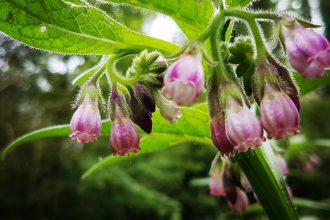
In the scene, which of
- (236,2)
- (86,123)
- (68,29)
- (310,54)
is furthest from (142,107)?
(310,54)

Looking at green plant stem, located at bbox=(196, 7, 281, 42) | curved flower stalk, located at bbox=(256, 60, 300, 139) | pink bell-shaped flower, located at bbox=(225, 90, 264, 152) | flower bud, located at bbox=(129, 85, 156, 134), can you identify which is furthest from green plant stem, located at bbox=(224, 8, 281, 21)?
flower bud, located at bbox=(129, 85, 156, 134)

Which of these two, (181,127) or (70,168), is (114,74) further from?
(70,168)

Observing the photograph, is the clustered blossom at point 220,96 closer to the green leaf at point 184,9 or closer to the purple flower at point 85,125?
the purple flower at point 85,125

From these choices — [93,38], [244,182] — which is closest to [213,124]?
[93,38]

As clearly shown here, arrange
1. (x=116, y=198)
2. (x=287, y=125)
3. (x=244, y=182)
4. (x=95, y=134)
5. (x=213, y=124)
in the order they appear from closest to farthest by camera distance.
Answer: (x=287, y=125) < (x=213, y=124) < (x=95, y=134) < (x=244, y=182) < (x=116, y=198)

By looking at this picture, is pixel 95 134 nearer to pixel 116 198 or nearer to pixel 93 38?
pixel 93 38

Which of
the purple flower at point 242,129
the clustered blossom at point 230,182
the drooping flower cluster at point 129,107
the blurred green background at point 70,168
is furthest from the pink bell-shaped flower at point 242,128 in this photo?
the blurred green background at point 70,168
